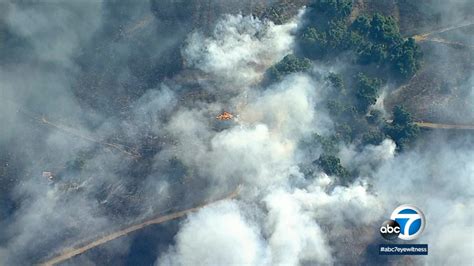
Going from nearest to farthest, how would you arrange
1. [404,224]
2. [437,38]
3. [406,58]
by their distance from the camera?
[404,224] → [406,58] → [437,38]

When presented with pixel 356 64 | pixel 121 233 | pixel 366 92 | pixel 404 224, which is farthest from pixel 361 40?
pixel 121 233

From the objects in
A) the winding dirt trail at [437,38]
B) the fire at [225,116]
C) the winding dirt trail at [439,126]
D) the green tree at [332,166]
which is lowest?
the green tree at [332,166]

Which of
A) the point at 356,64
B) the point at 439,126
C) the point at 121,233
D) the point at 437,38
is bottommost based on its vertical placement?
the point at 121,233

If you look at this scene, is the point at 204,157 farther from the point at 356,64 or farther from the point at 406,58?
the point at 406,58

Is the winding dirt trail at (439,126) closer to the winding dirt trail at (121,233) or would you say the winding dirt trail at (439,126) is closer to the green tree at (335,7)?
the green tree at (335,7)

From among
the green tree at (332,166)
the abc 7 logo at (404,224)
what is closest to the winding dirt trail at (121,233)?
the green tree at (332,166)

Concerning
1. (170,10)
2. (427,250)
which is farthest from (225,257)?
(170,10)

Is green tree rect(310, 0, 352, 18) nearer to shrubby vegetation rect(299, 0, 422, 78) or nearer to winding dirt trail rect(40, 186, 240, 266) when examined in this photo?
shrubby vegetation rect(299, 0, 422, 78)

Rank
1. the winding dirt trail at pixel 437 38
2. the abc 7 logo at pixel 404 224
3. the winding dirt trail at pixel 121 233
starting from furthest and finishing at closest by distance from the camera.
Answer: the winding dirt trail at pixel 437 38 → the winding dirt trail at pixel 121 233 → the abc 7 logo at pixel 404 224

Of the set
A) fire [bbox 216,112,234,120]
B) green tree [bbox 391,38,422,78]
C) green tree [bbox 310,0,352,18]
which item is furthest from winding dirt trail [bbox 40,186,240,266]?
green tree [bbox 310,0,352,18]
